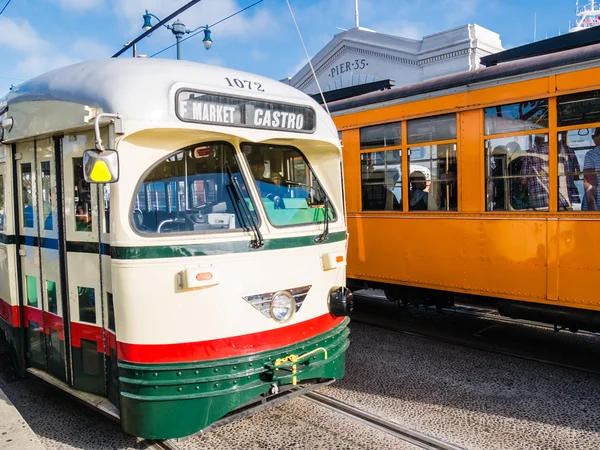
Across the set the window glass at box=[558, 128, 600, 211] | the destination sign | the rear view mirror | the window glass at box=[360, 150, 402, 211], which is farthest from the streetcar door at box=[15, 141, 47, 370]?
the window glass at box=[558, 128, 600, 211]

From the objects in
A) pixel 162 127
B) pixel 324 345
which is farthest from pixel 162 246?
pixel 324 345

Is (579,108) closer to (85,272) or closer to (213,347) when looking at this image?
(213,347)

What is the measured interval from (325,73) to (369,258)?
15.1 m

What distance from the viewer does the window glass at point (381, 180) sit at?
254 inches

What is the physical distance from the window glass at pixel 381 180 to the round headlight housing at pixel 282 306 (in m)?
2.94

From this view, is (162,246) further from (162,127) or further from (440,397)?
(440,397)

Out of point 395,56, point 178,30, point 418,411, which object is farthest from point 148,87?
point 395,56

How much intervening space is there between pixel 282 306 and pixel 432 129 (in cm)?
324

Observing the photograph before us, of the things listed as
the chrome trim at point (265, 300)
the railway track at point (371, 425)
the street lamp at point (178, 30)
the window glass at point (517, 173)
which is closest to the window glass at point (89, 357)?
the railway track at point (371, 425)

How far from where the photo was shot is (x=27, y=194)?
4527mm

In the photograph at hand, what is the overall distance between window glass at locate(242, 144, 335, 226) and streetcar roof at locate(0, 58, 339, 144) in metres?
0.22

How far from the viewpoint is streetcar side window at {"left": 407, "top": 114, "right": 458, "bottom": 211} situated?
593 cm

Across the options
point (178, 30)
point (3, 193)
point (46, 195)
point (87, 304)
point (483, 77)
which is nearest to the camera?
point (87, 304)

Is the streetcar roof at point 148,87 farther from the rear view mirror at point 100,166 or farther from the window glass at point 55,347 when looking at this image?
the window glass at point 55,347
